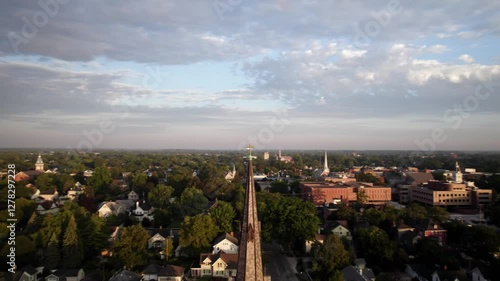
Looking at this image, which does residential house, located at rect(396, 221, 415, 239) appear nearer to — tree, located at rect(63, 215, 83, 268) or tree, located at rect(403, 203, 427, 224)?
tree, located at rect(403, 203, 427, 224)

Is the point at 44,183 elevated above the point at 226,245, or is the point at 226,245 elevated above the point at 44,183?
the point at 44,183

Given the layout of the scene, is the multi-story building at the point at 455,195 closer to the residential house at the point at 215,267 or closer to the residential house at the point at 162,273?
the residential house at the point at 215,267

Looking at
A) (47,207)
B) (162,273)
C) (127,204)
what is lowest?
(162,273)

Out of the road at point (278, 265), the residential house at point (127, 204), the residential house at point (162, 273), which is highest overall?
the residential house at point (127, 204)

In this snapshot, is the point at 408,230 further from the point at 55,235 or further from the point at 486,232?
the point at 55,235

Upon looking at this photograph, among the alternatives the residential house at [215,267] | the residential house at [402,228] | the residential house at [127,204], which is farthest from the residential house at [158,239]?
the residential house at [402,228]

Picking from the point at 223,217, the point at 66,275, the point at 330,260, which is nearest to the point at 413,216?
the point at 330,260

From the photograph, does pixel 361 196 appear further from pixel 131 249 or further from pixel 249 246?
pixel 249 246
